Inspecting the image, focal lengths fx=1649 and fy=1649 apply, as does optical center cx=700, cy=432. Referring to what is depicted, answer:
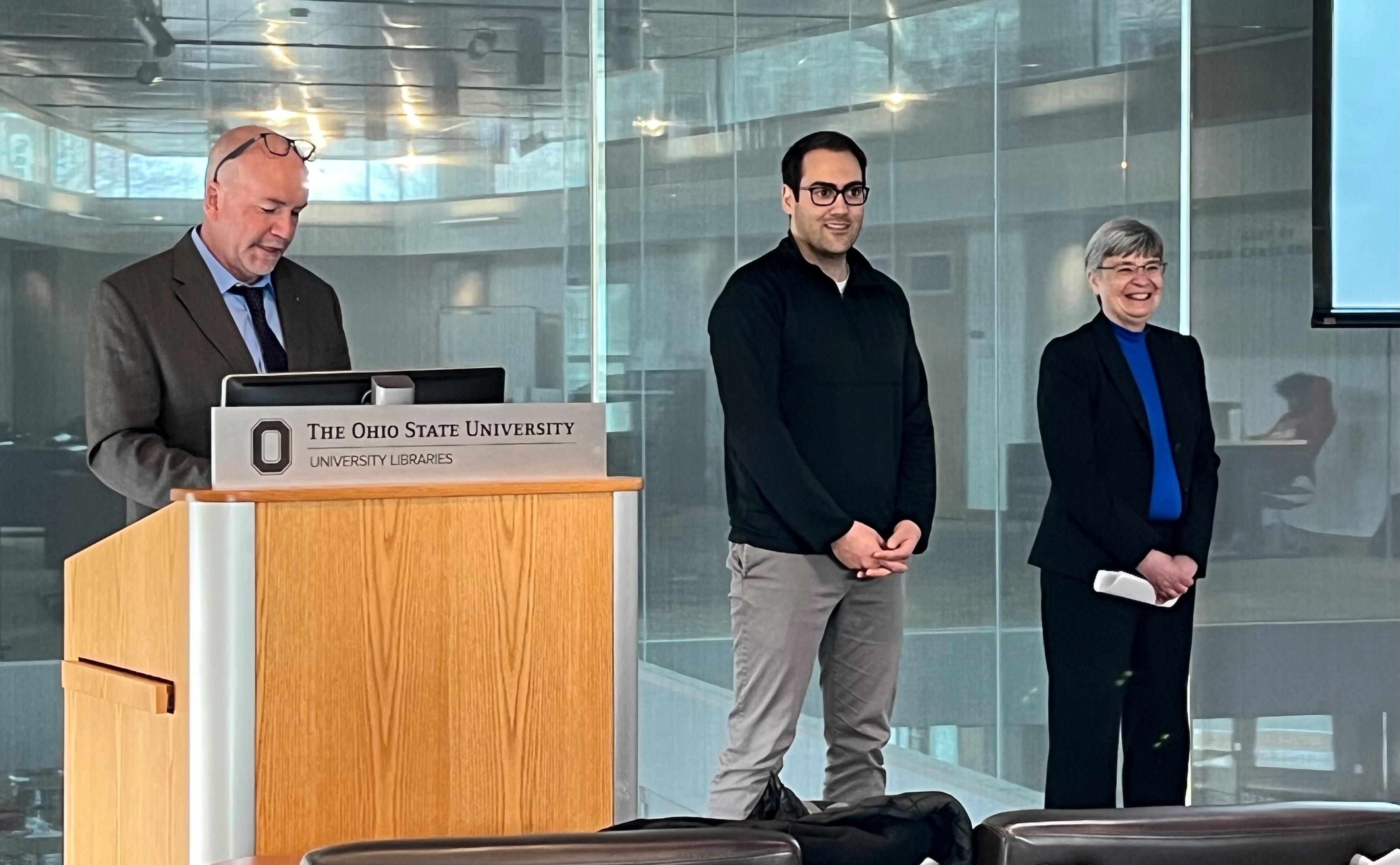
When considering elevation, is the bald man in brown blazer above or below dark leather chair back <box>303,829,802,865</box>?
above

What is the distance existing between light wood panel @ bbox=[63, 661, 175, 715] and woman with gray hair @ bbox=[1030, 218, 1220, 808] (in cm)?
229

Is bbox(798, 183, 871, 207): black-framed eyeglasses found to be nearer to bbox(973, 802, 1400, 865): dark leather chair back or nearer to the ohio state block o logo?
the ohio state block o logo

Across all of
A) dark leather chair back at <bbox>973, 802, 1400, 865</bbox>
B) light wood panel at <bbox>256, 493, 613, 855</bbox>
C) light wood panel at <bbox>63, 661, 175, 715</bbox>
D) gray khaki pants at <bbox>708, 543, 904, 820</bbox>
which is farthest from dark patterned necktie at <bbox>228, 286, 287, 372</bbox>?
dark leather chair back at <bbox>973, 802, 1400, 865</bbox>

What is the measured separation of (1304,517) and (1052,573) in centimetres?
169

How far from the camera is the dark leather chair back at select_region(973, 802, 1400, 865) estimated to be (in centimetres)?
→ 135

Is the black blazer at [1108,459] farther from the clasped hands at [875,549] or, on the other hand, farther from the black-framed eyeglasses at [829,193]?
the black-framed eyeglasses at [829,193]

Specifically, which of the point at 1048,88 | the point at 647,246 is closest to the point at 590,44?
the point at 647,246

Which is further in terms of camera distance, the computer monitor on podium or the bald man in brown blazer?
the bald man in brown blazer

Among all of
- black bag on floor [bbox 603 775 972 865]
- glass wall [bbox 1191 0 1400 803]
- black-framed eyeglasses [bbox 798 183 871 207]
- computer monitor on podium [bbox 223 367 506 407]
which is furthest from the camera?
glass wall [bbox 1191 0 1400 803]

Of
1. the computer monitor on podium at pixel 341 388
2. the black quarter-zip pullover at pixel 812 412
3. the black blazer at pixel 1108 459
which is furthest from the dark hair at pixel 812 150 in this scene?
the computer monitor on podium at pixel 341 388

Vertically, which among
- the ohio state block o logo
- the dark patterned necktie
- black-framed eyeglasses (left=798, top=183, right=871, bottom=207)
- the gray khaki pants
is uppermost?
black-framed eyeglasses (left=798, top=183, right=871, bottom=207)

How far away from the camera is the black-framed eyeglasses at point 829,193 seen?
3.50 meters

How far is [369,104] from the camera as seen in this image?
189 inches

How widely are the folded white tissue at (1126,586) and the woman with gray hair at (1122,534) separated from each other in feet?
0.05
